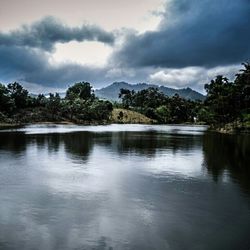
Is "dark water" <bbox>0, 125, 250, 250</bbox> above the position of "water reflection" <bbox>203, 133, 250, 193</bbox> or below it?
below

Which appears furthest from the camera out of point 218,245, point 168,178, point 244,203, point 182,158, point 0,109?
point 0,109

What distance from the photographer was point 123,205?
21562mm

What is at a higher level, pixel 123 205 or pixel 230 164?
pixel 230 164

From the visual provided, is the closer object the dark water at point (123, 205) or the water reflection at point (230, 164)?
the dark water at point (123, 205)

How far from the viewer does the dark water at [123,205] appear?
15.9 metres

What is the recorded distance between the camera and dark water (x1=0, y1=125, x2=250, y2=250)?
52.3 ft

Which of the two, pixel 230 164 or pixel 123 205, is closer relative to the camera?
pixel 123 205

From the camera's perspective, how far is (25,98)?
649 feet

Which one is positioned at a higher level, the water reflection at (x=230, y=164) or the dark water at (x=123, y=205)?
the water reflection at (x=230, y=164)

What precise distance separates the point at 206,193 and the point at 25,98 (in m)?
184

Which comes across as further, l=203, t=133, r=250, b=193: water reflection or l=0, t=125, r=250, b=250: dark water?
l=203, t=133, r=250, b=193: water reflection

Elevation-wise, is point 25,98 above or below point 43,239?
above

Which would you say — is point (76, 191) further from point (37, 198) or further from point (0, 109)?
point (0, 109)

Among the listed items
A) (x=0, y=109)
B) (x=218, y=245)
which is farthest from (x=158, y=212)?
(x=0, y=109)
